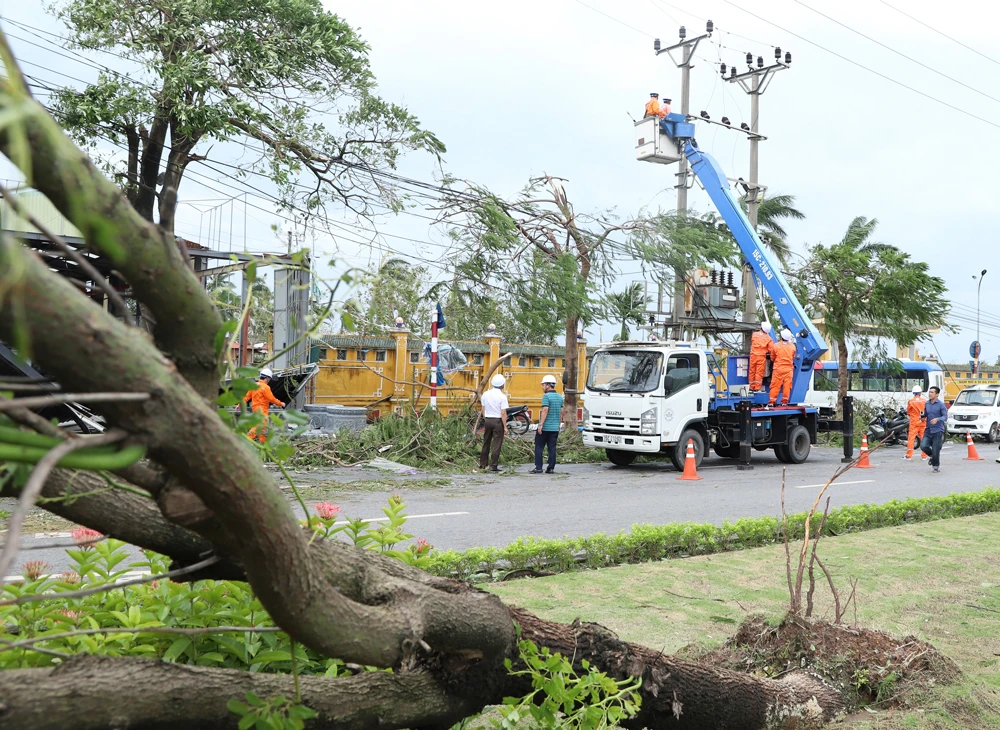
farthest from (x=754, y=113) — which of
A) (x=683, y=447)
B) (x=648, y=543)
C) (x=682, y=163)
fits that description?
(x=648, y=543)

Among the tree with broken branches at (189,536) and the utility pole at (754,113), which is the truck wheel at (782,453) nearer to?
the utility pole at (754,113)

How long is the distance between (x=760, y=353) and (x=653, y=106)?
5.77 metres

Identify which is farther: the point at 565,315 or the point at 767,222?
the point at 767,222

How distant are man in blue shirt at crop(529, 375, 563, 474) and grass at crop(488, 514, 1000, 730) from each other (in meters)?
7.29

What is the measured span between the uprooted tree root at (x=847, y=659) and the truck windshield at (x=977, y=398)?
28.1 m

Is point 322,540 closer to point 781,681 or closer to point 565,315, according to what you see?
point 781,681

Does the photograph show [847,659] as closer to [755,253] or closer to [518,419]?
[755,253]

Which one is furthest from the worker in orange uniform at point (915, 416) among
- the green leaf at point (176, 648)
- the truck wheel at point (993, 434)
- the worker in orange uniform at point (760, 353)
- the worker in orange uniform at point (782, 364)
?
the green leaf at point (176, 648)

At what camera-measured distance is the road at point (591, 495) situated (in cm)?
913

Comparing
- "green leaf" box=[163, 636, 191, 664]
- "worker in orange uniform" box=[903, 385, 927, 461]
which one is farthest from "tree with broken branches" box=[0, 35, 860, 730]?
"worker in orange uniform" box=[903, 385, 927, 461]

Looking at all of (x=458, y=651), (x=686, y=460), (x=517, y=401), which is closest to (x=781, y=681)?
(x=458, y=651)

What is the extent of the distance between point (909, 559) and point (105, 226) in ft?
26.4

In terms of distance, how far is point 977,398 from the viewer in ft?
96.4

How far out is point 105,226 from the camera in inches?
38.5
